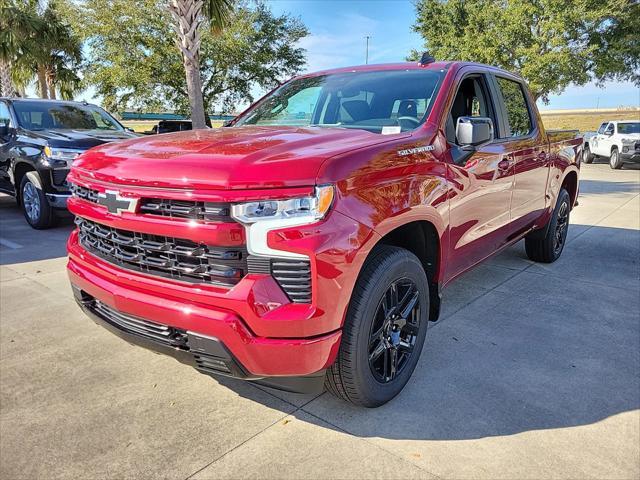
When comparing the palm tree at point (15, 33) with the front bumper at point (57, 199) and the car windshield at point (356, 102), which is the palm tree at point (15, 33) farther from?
the car windshield at point (356, 102)

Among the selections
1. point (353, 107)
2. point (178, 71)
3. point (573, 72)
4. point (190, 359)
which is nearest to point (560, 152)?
point (353, 107)

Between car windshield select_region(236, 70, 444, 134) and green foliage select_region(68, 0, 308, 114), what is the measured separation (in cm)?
1569

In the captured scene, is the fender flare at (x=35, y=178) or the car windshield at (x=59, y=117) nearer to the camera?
the fender flare at (x=35, y=178)

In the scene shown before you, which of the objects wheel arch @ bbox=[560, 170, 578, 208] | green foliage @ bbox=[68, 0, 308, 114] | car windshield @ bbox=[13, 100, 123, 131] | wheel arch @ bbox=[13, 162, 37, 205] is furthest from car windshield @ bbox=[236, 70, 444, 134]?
green foliage @ bbox=[68, 0, 308, 114]

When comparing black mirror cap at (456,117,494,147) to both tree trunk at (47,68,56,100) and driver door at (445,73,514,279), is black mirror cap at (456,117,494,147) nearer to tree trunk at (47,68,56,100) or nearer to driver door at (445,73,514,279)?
driver door at (445,73,514,279)

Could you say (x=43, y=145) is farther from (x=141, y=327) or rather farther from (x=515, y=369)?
(x=515, y=369)

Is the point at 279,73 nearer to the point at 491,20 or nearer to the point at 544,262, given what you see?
the point at 491,20

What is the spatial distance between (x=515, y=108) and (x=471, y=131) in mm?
1751

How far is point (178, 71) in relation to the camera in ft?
65.5

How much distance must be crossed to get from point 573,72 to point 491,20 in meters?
4.37

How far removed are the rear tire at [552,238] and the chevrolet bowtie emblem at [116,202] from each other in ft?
14.4

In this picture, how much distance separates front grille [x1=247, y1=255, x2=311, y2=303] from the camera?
1.97 meters

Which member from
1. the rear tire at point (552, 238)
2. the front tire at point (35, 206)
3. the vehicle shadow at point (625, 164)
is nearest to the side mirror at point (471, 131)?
the rear tire at point (552, 238)

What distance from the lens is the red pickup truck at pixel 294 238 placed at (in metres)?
1.97
